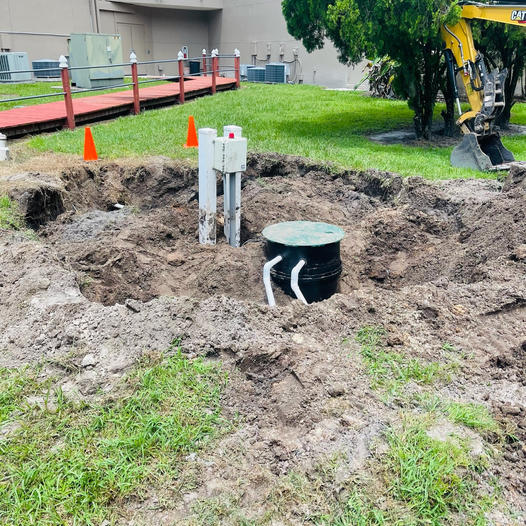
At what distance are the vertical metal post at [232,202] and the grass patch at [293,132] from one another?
255 centimetres

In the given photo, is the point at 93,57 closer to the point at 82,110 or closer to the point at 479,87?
the point at 82,110

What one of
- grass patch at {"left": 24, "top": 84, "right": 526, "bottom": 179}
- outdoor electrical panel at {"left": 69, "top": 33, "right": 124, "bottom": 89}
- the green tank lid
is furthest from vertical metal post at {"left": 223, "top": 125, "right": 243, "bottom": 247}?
outdoor electrical panel at {"left": 69, "top": 33, "right": 124, "bottom": 89}

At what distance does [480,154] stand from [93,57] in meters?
14.3

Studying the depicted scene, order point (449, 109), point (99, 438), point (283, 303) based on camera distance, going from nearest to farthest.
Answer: point (99, 438) < point (283, 303) < point (449, 109)

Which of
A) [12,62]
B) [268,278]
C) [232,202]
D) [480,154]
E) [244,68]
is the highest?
[12,62]

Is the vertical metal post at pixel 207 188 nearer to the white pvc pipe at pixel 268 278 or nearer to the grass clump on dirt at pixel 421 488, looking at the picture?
the white pvc pipe at pixel 268 278

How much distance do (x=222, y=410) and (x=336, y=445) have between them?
2.03 feet

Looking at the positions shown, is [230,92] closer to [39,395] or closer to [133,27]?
[133,27]

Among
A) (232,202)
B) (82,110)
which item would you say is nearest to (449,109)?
(232,202)

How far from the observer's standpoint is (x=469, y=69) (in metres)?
8.12

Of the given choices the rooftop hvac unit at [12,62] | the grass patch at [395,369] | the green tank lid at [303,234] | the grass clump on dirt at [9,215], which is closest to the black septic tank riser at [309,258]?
the green tank lid at [303,234]

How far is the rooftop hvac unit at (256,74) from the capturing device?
2312 centimetres

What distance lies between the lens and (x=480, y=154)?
7.41 meters

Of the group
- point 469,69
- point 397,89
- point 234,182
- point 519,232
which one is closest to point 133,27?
point 397,89
